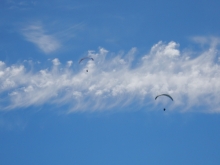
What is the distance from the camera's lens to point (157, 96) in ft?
333

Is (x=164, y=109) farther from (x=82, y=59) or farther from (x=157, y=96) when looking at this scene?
(x=82, y=59)

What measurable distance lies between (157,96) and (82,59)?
26073 millimetres

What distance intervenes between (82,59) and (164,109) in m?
28.1

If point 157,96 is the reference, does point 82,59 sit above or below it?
above

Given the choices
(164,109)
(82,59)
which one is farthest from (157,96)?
(82,59)

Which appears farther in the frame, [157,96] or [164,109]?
[164,109]

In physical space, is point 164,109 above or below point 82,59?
below

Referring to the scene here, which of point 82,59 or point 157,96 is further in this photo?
point 82,59

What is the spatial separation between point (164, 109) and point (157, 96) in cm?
853

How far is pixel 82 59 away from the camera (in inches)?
4454

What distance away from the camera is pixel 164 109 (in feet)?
356
